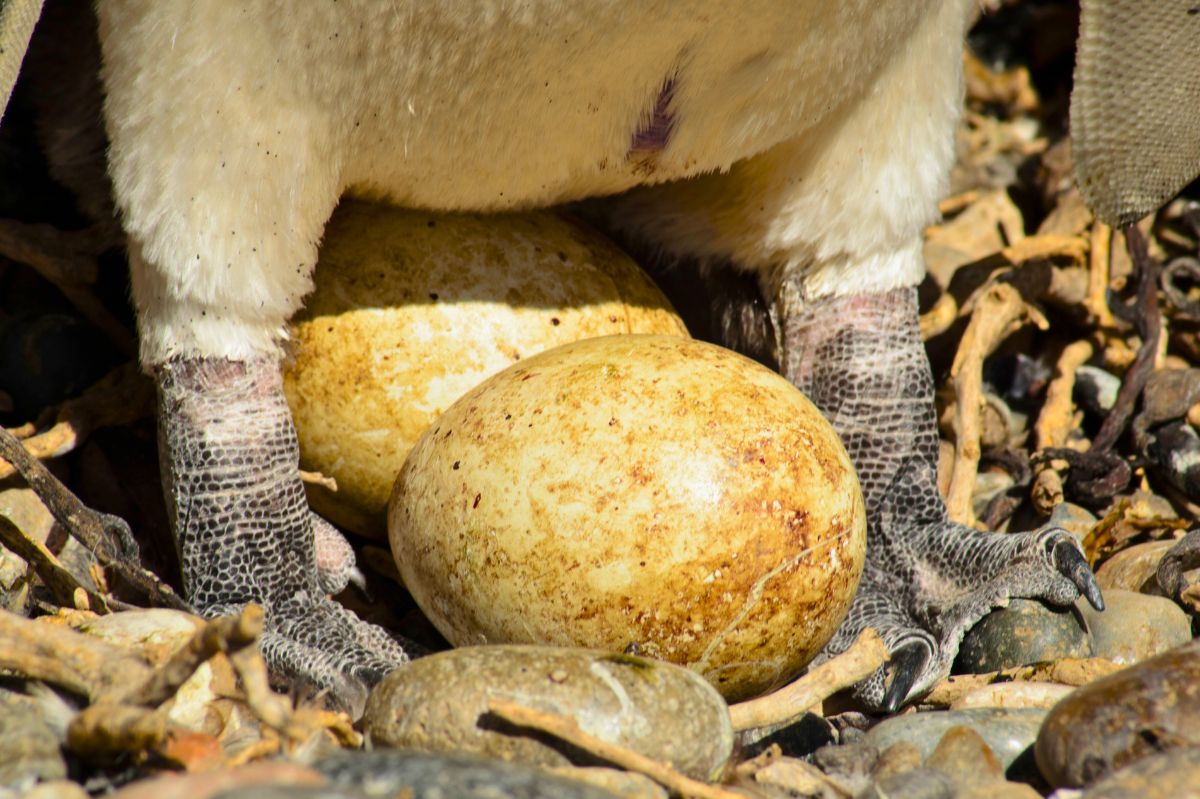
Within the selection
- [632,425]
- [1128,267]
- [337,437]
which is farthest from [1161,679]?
[1128,267]

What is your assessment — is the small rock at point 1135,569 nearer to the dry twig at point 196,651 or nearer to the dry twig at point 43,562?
the dry twig at point 196,651

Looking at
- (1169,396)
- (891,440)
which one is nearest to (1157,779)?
(891,440)

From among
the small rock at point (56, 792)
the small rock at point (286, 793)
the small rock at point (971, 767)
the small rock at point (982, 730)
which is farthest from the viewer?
the small rock at point (982, 730)

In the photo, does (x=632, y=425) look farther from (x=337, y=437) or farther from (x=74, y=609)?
(x=74, y=609)

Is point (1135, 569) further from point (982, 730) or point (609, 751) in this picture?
point (609, 751)

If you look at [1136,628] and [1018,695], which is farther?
[1136,628]

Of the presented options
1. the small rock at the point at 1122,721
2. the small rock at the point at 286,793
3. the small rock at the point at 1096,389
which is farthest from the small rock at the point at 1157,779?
the small rock at the point at 1096,389

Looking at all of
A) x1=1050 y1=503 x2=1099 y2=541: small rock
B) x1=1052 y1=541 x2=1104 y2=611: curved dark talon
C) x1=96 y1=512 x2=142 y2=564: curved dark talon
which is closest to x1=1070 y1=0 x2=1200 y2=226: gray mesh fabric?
x1=1050 y1=503 x2=1099 y2=541: small rock
